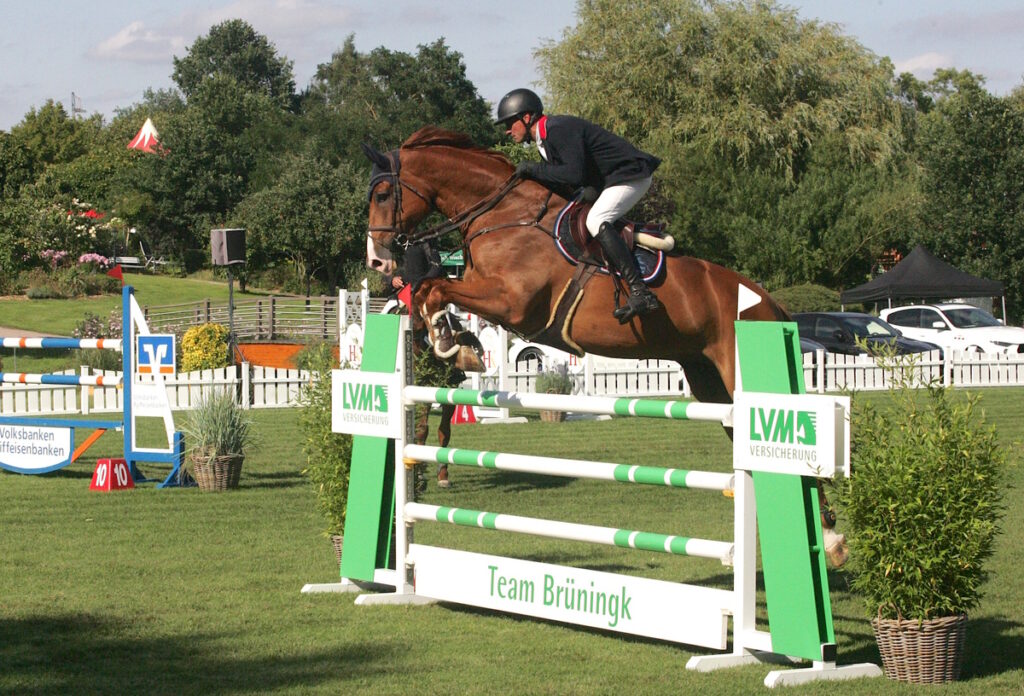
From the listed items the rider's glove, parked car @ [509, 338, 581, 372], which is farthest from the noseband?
parked car @ [509, 338, 581, 372]

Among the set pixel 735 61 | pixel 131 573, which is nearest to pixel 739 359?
pixel 131 573

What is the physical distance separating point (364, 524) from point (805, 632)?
2617 millimetres

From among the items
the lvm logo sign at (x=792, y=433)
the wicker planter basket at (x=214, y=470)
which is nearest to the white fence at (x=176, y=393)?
the wicker planter basket at (x=214, y=470)

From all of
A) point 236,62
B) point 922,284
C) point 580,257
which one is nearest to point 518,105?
point 580,257

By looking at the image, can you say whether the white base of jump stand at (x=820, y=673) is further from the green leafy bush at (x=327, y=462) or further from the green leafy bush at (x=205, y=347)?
the green leafy bush at (x=205, y=347)

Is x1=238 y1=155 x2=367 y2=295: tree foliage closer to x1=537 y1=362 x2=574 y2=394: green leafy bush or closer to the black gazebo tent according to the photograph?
the black gazebo tent

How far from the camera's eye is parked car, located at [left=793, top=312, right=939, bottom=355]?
78.8 ft

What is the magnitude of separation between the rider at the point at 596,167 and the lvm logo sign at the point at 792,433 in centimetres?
152

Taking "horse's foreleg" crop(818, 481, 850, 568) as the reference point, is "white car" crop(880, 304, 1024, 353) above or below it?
above

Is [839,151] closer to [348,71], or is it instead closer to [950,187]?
[950,187]

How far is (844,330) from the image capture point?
2444cm

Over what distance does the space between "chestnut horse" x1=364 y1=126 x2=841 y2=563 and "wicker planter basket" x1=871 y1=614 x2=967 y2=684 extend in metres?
1.96

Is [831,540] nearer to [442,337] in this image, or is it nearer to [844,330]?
[442,337]

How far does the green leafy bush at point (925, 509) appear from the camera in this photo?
458 cm
